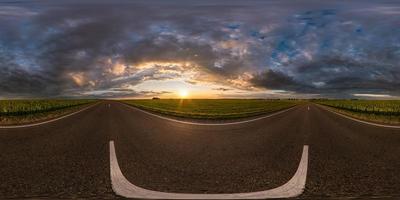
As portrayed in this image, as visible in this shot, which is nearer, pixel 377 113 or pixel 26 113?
pixel 26 113

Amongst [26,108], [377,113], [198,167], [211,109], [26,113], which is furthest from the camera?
[211,109]

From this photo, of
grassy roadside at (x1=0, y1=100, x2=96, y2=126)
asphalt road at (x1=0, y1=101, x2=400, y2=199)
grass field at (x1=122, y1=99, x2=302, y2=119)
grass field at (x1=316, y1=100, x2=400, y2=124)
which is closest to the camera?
asphalt road at (x1=0, y1=101, x2=400, y2=199)

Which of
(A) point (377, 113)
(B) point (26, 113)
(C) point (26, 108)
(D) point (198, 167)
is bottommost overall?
(B) point (26, 113)

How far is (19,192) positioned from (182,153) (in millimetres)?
4254

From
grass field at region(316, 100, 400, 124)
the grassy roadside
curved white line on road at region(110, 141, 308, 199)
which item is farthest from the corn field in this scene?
grass field at region(316, 100, 400, 124)

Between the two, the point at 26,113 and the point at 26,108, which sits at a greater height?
the point at 26,108

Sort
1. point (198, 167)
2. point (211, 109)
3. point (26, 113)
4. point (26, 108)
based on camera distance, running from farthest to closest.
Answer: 1. point (211, 109)
2. point (26, 108)
3. point (26, 113)
4. point (198, 167)

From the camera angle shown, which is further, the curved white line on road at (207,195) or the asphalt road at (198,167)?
the asphalt road at (198,167)

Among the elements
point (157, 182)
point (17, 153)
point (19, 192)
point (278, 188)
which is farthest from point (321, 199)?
point (17, 153)

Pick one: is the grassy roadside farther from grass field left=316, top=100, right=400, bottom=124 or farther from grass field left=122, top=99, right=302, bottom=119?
grass field left=316, top=100, right=400, bottom=124

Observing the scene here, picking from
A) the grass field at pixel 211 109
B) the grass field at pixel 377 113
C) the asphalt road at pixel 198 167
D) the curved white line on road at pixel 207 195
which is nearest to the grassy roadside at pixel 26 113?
the grass field at pixel 211 109

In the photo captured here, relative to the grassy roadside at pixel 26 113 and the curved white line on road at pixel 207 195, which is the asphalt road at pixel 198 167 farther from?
the grassy roadside at pixel 26 113

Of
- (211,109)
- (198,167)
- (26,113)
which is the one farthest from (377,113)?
(198,167)

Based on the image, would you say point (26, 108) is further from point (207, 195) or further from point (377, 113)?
point (207, 195)
